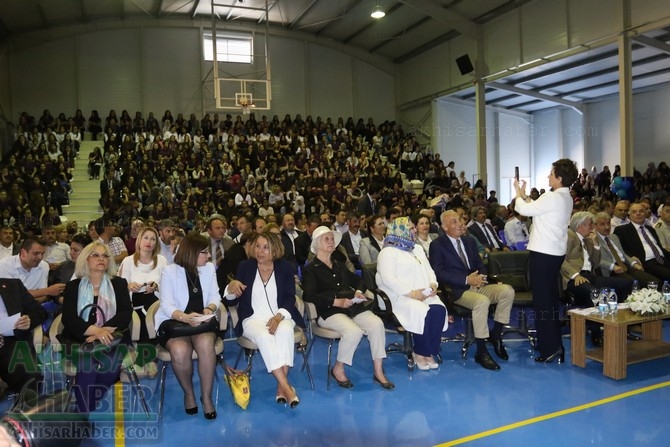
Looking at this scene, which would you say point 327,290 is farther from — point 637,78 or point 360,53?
point 360,53

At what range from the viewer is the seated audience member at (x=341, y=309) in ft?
12.9

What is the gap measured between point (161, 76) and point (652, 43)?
13.9 m

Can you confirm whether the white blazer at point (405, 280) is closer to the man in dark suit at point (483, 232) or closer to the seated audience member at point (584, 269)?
the seated audience member at point (584, 269)

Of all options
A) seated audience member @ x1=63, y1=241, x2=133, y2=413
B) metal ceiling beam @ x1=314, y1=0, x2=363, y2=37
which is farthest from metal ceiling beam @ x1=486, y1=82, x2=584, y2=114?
seated audience member @ x1=63, y1=241, x2=133, y2=413

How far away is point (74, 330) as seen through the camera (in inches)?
136

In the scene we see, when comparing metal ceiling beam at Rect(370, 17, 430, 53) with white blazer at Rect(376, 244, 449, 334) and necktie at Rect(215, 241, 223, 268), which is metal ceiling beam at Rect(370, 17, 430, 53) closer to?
necktie at Rect(215, 241, 223, 268)

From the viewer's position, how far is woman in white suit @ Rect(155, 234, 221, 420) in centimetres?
344

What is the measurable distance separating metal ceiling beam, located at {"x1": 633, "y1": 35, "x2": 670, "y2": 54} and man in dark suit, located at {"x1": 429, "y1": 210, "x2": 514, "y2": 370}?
8.78m

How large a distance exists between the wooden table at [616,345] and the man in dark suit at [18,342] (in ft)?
13.5

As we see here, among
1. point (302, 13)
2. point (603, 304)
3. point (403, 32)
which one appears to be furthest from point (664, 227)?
point (302, 13)

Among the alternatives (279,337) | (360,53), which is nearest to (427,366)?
(279,337)

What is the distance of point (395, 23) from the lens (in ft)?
53.7

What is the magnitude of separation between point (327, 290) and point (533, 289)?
1.71 metres

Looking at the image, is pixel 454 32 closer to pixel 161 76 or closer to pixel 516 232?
pixel 161 76
